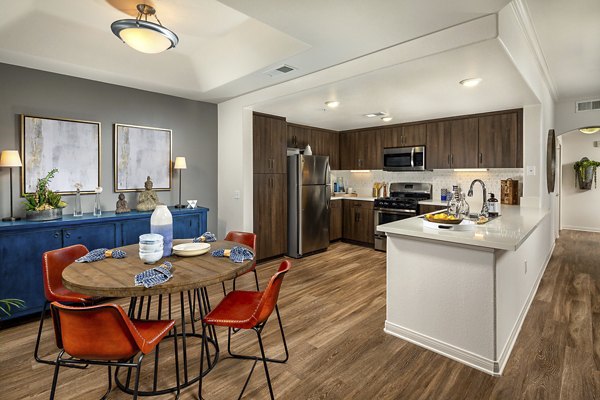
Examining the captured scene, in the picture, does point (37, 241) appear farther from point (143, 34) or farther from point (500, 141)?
point (500, 141)

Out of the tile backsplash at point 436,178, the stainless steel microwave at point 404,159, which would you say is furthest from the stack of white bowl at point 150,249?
the tile backsplash at point 436,178

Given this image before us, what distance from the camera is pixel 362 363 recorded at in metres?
2.30

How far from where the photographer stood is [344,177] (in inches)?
282

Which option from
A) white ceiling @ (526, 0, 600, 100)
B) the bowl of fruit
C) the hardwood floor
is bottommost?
the hardwood floor

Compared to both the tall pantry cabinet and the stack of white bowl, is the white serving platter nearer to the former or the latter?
the stack of white bowl

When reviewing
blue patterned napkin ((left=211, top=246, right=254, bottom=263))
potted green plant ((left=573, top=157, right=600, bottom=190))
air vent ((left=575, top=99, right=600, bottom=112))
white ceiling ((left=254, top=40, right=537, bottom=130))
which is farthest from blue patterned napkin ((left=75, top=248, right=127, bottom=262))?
potted green plant ((left=573, top=157, right=600, bottom=190))

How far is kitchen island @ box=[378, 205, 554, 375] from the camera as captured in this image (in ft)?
7.16

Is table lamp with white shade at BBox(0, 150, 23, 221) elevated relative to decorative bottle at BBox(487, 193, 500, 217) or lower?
elevated

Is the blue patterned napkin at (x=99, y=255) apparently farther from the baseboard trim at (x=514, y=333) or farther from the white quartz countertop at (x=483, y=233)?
the baseboard trim at (x=514, y=333)

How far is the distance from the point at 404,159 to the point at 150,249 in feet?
16.1

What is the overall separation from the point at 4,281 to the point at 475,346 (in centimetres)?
392

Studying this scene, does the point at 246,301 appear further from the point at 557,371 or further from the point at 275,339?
the point at 557,371

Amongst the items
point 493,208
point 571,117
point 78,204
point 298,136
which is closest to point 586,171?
point 571,117

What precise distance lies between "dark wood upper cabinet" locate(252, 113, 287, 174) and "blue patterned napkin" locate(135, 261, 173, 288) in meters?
3.09
